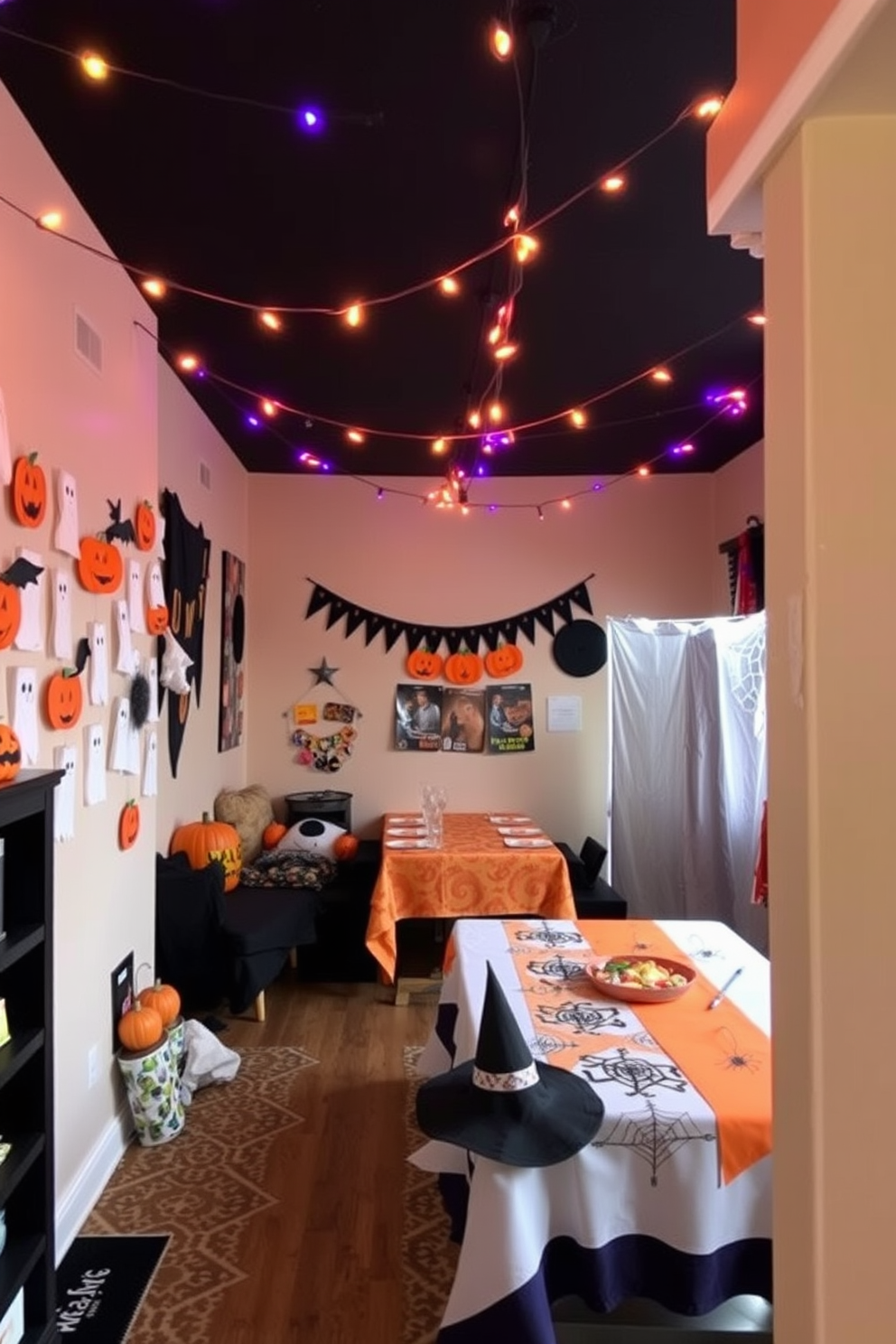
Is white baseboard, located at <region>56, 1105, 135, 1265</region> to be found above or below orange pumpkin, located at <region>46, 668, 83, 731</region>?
below

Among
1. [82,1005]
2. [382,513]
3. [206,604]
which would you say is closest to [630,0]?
[82,1005]

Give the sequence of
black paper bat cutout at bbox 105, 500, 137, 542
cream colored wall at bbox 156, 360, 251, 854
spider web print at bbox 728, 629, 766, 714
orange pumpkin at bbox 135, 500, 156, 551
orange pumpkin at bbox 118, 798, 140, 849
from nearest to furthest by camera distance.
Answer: black paper bat cutout at bbox 105, 500, 137, 542 < orange pumpkin at bbox 118, 798, 140, 849 < orange pumpkin at bbox 135, 500, 156, 551 < cream colored wall at bbox 156, 360, 251, 854 < spider web print at bbox 728, 629, 766, 714

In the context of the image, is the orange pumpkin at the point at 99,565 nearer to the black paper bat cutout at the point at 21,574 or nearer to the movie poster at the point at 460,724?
the black paper bat cutout at the point at 21,574

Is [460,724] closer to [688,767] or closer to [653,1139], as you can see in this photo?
[688,767]

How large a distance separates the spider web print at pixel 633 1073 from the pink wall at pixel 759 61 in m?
1.49

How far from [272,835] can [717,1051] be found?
3.28 m

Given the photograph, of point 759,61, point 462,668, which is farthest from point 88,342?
point 462,668

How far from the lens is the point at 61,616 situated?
2137 mm

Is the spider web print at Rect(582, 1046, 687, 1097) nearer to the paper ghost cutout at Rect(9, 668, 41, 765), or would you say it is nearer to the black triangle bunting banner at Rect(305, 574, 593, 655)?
the paper ghost cutout at Rect(9, 668, 41, 765)

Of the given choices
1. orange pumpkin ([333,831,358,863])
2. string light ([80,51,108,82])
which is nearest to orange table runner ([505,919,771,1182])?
string light ([80,51,108,82])

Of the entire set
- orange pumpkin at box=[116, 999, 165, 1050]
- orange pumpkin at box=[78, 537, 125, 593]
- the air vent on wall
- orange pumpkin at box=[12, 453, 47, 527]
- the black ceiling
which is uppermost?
the black ceiling

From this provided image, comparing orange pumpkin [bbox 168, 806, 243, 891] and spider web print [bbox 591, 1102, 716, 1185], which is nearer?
spider web print [bbox 591, 1102, 716, 1185]

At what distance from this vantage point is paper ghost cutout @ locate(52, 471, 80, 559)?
211 cm

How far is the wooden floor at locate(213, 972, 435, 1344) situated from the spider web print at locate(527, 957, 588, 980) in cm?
82
